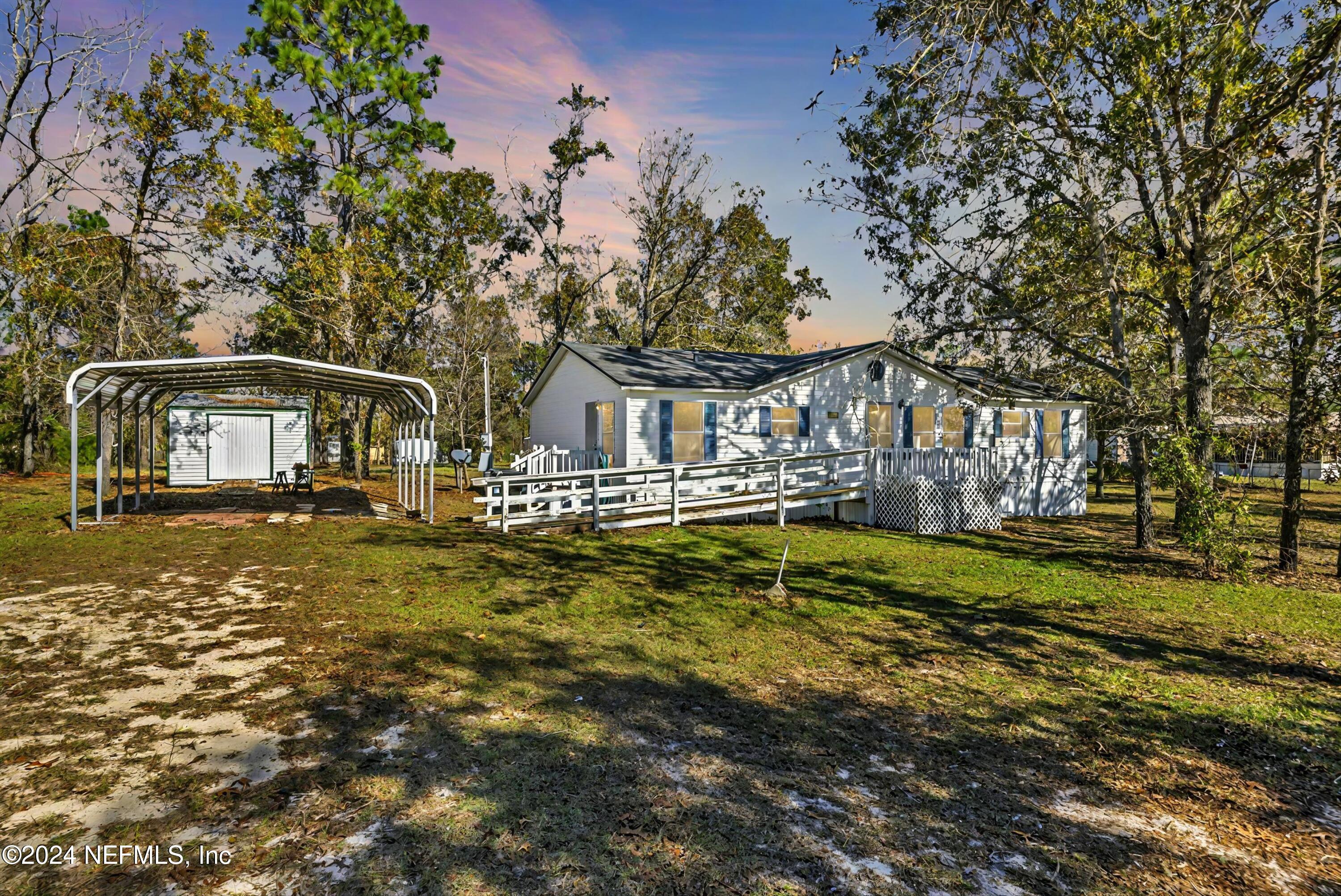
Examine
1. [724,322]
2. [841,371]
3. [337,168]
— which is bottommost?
[841,371]

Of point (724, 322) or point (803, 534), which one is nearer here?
point (803, 534)

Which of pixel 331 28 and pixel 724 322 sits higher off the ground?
pixel 331 28

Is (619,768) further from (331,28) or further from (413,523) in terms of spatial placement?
(331,28)

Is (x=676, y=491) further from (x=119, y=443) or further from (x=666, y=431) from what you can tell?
(x=119, y=443)

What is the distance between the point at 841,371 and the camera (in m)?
18.4

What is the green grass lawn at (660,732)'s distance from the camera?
313 cm

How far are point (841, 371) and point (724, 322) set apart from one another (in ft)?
60.1

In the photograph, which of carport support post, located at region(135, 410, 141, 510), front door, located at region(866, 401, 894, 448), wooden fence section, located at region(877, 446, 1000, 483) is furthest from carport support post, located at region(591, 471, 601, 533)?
carport support post, located at region(135, 410, 141, 510)

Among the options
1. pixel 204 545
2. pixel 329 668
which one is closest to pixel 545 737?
pixel 329 668

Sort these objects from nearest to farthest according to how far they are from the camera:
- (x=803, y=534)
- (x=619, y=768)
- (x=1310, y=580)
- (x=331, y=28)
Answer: (x=619, y=768), (x=1310, y=580), (x=803, y=534), (x=331, y=28)

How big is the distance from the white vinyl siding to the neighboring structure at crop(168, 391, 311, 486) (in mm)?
16

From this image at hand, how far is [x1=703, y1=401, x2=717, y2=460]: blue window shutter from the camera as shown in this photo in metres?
17.0

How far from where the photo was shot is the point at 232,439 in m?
22.4

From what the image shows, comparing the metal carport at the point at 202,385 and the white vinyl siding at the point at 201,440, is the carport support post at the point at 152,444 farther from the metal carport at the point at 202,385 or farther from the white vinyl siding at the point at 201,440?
the white vinyl siding at the point at 201,440
